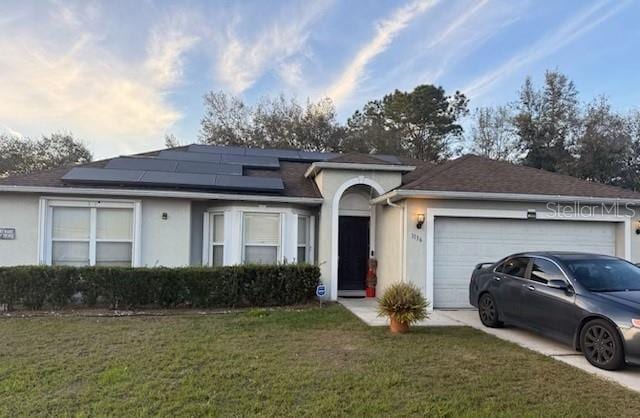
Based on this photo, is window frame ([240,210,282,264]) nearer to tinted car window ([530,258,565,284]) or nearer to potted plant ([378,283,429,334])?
potted plant ([378,283,429,334])

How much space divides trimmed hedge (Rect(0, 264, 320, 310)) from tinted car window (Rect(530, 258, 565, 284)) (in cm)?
486

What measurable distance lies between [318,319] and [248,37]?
9.76 meters

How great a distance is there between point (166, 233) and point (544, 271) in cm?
853

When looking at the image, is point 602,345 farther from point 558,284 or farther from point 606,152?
point 606,152

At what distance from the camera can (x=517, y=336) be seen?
24.5ft

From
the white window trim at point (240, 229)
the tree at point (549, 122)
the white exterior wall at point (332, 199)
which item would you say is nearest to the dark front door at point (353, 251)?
the white exterior wall at point (332, 199)

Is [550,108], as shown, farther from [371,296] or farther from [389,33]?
[371,296]

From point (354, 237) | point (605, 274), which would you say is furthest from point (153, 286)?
point (605, 274)

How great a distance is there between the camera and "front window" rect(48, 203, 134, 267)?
35.7 ft

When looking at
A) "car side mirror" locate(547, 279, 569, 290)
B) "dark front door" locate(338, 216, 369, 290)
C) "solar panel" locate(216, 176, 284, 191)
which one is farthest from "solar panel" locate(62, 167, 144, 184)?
"car side mirror" locate(547, 279, 569, 290)

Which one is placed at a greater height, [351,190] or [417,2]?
[417,2]

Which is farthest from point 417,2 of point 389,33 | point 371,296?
point 371,296

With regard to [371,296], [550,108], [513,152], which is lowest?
[371,296]

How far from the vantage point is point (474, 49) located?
1503 centimetres
